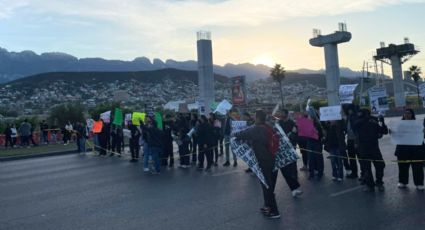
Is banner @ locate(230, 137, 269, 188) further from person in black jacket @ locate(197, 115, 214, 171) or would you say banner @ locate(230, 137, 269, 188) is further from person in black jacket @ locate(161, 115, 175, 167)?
person in black jacket @ locate(161, 115, 175, 167)

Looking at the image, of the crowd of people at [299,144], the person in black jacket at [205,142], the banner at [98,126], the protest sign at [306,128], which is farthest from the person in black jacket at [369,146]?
the banner at [98,126]

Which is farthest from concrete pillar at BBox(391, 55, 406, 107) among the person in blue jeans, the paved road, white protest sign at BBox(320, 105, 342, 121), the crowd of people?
the person in blue jeans

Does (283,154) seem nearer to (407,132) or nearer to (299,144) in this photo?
(407,132)

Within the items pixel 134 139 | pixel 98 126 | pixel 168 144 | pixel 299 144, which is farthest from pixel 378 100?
pixel 98 126

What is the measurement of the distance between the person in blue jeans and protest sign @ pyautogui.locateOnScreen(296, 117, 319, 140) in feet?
1.05

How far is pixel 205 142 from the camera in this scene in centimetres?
1364

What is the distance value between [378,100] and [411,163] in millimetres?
3891

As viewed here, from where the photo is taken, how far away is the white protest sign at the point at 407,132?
29.5 ft

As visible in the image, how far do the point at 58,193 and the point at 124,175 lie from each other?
8.69ft

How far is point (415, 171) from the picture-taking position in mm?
8906

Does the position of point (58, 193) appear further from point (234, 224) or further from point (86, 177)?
point (234, 224)

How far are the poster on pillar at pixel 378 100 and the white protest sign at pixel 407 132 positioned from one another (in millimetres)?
3178

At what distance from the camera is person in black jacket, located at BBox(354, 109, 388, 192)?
9.05 metres

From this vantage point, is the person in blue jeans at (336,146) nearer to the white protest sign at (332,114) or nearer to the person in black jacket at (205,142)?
the white protest sign at (332,114)
